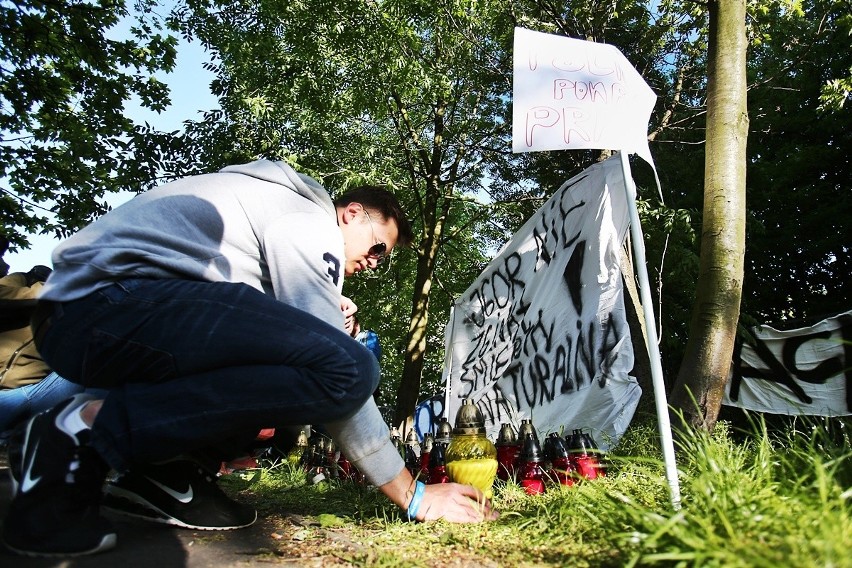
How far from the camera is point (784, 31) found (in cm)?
946

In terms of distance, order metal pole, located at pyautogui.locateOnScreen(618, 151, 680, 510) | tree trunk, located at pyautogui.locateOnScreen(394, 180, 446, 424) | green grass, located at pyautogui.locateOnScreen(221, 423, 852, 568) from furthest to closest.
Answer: tree trunk, located at pyautogui.locateOnScreen(394, 180, 446, 424) < metal pole, located at pyautogui.locateOnScreen(618, 151, 680, 510) < green grass, located at pyautogui.locateOnScreen(221, 423, 852, 568)

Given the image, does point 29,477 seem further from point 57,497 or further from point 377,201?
point 377,201

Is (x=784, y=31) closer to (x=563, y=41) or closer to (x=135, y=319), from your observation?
(x=563, y=41)

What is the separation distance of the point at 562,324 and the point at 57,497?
329 cm

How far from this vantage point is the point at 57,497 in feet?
5.37

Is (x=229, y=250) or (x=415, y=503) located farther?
(x=415, y=503)

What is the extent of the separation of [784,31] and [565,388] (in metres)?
7.97

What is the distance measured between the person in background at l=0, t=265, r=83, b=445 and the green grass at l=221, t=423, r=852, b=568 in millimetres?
1259

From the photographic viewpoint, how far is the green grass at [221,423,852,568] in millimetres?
1303

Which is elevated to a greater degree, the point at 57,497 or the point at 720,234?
the point at 720,234

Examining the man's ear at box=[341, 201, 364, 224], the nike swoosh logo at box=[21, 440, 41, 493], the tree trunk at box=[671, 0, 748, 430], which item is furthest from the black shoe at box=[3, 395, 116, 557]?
the tree trunk at box=[671, 0, 748, 430]

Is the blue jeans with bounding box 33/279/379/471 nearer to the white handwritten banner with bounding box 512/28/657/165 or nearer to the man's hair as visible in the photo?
the man's hair

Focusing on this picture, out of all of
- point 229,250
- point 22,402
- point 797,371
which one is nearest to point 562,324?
point 229,250

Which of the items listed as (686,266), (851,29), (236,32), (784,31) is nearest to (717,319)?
(686,266)
